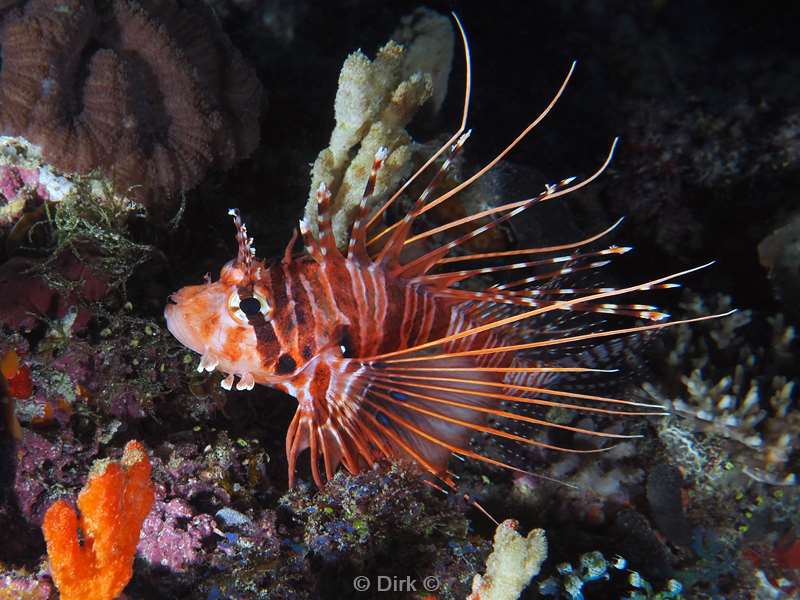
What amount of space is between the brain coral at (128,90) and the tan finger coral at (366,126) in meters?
0.90

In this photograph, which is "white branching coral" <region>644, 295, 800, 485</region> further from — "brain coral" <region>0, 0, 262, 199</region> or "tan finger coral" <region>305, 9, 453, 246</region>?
"brain coral" <region>0, 0, 262, 199</region>

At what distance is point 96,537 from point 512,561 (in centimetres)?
172

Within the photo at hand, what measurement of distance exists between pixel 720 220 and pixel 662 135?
1030 mm

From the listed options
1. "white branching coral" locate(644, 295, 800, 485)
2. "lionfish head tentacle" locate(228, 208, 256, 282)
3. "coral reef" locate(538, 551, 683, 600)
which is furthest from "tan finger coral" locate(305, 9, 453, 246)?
"white branching coral" locate(644, 295, 800, 485)

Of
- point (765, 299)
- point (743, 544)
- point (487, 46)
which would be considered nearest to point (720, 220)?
point (765, 299)

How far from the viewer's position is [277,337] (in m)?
2.98

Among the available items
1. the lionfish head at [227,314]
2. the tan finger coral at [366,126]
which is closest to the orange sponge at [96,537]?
the lionfish head at [227,314]

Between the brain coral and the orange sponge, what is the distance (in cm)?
201

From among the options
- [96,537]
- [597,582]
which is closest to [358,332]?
[96,537]

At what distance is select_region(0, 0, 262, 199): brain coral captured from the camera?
132 inches

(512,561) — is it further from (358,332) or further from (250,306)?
(250,306)

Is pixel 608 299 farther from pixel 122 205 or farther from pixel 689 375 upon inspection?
pixel 122 205

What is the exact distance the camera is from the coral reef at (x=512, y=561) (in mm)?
2525

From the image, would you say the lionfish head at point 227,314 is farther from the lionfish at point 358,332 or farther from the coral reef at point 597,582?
the coral reef at point 597,582
